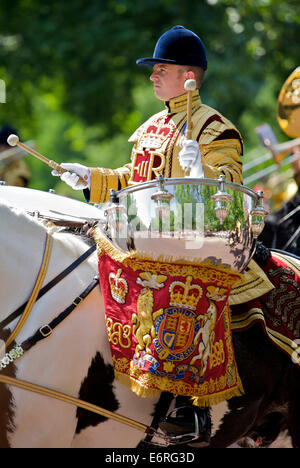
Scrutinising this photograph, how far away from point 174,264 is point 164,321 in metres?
0.26

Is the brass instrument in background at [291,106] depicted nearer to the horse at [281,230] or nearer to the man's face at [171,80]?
the horse at [281,230]

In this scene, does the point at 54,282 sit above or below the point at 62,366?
above

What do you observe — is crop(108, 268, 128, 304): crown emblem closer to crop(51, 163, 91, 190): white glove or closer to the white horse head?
the white horse head

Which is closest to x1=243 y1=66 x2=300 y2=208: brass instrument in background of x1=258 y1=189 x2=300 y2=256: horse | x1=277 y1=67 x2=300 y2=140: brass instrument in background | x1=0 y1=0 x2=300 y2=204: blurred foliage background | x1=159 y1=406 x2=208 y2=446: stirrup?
x1=277 y1=67 x2=300 y2=140: brass instrument in background

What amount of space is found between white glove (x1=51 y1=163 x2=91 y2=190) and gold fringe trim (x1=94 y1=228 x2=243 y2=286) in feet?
1.32

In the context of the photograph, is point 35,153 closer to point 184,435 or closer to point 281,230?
point 184,435

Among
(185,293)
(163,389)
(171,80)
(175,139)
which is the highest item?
(171,80)

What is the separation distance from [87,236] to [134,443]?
1026 mm

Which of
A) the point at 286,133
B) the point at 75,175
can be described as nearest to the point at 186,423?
the point at 75,175

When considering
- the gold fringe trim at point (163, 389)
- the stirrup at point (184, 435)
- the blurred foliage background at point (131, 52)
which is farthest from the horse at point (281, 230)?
the blurred foliage background at point (131, 52)

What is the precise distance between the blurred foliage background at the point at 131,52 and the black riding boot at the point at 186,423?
39.2ft

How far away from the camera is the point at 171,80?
417 cm

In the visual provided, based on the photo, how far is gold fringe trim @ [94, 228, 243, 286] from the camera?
11.8 feet

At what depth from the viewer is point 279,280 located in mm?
4387
